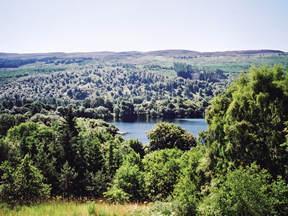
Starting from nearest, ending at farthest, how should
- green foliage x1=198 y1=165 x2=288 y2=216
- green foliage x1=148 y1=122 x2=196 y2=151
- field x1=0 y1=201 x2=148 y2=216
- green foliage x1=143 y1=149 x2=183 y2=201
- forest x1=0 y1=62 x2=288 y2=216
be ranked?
field x1=0 y1=201 x2=148 y2=216 → green foliage x1=198 y1=165 x2=288 y2=216 → forest x1=0 y1=62 x2=288 y2=216 → green foliage x1=143 y1=149 x2=183 y2=201 → green foliage x1=148 y1=122 x2=196 y2=151

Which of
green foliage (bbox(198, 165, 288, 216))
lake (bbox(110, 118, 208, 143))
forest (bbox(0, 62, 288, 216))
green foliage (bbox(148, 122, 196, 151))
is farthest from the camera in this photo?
lake (bbox(110, 118, 208, 143))

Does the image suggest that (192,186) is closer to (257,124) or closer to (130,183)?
(257,124)

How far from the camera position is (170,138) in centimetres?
9506

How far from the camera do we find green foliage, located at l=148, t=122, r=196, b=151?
94.2 m

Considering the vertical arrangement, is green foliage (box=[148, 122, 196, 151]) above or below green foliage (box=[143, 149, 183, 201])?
below

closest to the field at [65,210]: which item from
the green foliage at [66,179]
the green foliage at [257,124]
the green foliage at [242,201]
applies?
the green foliage at [242,201]

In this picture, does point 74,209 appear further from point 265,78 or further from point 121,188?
point 121,188

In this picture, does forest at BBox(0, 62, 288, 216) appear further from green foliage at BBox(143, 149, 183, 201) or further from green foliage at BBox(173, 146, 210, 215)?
green foliage at BBox(143, 149, 183, 201)

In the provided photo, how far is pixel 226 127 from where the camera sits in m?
26.9

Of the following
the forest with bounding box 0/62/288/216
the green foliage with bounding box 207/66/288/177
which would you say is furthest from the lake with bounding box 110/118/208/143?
the green foliage with bounding box 207/66/288/177

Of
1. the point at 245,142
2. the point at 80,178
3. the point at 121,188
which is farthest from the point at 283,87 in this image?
the point at 80,178

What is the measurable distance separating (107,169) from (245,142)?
49.7m

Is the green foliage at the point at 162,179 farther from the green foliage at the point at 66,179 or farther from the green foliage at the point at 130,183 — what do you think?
the green foliage at the point at 66,179

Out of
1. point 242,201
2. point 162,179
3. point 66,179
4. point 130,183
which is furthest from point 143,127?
point 242,201
